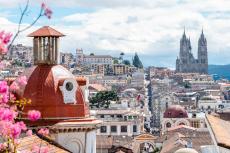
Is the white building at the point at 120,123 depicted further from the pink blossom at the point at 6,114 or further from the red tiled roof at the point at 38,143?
the pink blossom at the point at 6,114

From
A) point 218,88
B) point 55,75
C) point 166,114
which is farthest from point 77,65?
point 55,75

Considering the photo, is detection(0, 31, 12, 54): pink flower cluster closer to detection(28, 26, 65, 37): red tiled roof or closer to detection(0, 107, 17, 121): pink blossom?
detection(0, 107, 17, 121): pink blossom

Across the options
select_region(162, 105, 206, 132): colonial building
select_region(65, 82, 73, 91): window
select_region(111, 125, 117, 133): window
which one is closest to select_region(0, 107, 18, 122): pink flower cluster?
select_region(65, 82, 73, 91): window

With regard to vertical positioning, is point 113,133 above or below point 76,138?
below

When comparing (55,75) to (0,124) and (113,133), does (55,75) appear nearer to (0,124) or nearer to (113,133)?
(0,124)

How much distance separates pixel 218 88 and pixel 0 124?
180456mm

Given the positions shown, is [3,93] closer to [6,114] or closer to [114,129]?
[6,114]

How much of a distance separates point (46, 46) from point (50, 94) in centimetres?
166

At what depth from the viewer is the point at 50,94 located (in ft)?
58.6

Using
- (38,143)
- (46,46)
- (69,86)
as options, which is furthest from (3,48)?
(46,46)

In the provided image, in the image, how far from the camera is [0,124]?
6984 mm

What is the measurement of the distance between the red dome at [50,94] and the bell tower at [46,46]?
0.18 m

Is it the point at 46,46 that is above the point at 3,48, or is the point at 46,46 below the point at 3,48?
above

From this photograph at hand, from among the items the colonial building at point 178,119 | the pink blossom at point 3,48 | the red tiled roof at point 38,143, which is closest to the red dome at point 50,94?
the red tiled roof at point 38,143
